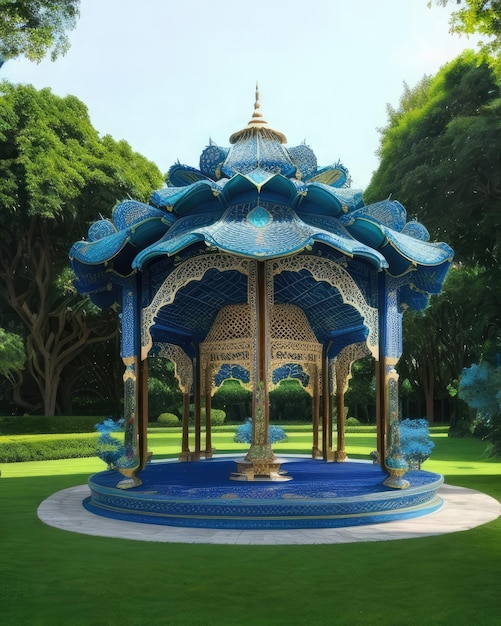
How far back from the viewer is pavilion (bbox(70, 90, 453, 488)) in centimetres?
927

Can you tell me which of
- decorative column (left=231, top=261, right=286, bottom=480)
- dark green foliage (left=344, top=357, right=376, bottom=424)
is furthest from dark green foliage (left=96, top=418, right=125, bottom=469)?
dark green foliage (left=344, top=357, right=376, bottom=424)

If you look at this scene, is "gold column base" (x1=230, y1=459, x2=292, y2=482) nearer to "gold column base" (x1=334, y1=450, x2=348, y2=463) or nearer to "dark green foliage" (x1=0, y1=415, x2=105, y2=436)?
"gold column base" (x1=334, y1=450, x2=348, y2=463)

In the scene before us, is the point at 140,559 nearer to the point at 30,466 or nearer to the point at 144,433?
the point at 144,433

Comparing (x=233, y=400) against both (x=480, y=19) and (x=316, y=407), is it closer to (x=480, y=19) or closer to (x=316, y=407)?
(x=316, y=407)

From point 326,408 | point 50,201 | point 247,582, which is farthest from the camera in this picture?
point 50,201

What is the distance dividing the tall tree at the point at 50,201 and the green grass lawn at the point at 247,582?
18.7 meters

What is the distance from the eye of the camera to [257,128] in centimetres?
1126

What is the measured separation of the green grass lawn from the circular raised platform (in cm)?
109

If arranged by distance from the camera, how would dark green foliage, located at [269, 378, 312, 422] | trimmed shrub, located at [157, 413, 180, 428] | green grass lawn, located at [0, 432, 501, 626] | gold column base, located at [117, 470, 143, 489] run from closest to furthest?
green grass lawn, located at [0, 432, 501, 626], gold column base, located at [117, 470, 143, 489], trimmed shrub, located at [157, 413, 180, 428], dark green foliage, located at [269, 378, 312, 422]

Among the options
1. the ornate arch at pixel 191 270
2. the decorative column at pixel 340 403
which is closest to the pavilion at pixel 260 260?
the ornate arch at pixel 191 270

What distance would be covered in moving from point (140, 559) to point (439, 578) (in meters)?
2.72

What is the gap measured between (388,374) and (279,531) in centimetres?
304

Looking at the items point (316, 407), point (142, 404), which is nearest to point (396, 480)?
point (142, 404)

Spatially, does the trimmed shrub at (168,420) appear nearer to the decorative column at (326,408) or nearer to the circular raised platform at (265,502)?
the decorative column at (326,408)
